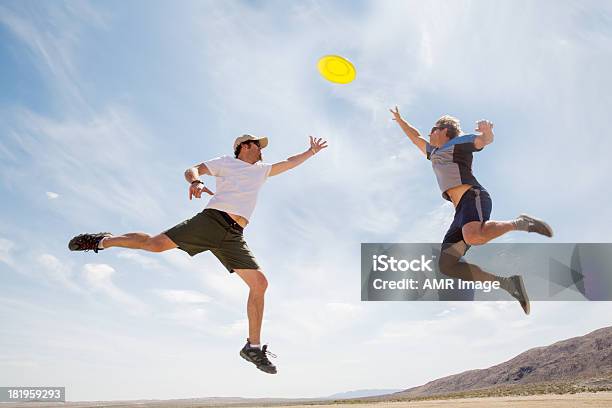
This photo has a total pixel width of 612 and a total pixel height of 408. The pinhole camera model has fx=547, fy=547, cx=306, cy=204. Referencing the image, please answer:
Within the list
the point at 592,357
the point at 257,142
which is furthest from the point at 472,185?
the point at 592,357

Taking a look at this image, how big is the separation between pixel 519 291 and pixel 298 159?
4.07m

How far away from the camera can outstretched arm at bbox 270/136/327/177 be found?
8727 mm

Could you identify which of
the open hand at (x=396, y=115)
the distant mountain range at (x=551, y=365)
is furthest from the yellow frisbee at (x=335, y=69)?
the distant mountain range at (x=551, y=365)

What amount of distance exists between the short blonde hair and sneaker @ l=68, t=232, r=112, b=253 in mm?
5542

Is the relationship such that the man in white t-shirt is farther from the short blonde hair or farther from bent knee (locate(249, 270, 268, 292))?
the short blonde hair

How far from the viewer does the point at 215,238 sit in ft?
Answer: 26.0

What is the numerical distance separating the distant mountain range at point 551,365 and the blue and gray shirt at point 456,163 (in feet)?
508

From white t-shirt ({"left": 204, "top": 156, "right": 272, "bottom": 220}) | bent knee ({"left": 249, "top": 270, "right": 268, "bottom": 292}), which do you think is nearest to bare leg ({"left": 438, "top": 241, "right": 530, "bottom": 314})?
bent knee ({"left": 249, "top": 270, "right": 268, "bottom": 292})

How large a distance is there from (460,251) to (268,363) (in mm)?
3334

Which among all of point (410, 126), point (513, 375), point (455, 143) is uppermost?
point (410, 126)

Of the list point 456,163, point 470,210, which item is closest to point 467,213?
point 470,210

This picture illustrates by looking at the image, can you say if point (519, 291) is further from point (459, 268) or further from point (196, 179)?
point (196, 179)

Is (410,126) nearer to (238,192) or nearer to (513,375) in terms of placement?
(238,192)

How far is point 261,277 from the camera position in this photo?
26.8ft
